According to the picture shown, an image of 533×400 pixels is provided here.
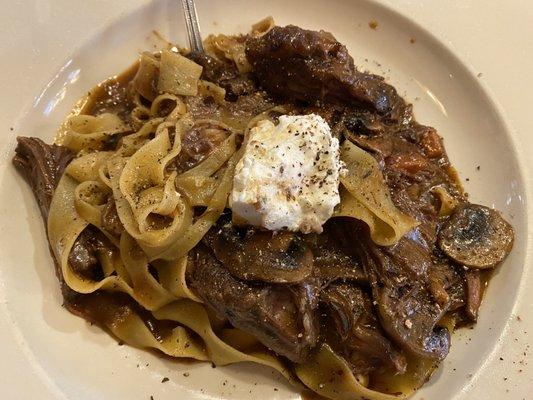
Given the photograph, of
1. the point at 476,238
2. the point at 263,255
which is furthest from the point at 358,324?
the point at 476,238

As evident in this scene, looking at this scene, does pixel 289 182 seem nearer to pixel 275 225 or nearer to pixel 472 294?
pixel 275 225

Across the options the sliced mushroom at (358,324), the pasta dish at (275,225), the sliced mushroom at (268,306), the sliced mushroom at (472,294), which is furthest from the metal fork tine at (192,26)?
the sliced mushroom at (472,294)

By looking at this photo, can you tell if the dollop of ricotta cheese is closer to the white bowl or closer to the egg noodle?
the egg noodle

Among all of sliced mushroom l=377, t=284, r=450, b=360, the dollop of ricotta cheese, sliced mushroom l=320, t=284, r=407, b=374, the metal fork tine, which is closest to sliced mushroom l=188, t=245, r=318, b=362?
sliced mushroom l=320, t=284, r=407, b=374

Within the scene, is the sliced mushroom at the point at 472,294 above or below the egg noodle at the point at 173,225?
above

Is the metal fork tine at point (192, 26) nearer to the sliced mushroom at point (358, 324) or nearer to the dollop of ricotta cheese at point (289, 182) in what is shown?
the dollop of ricotta cheese at point (289, 182)
